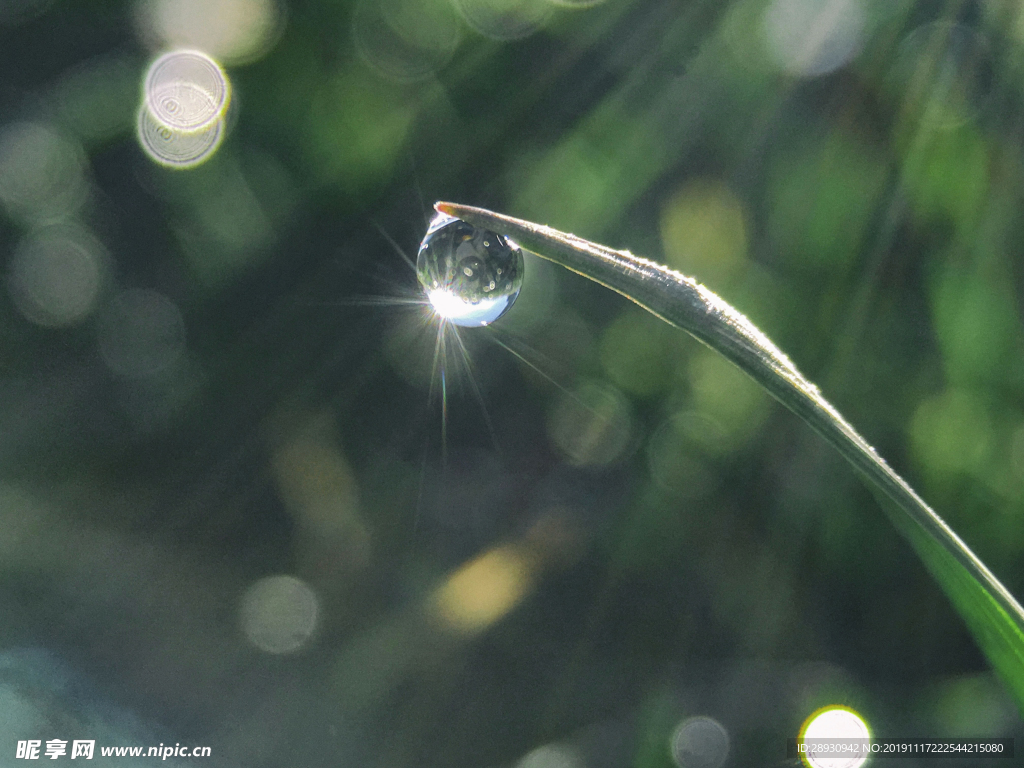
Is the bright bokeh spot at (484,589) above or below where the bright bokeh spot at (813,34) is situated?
below

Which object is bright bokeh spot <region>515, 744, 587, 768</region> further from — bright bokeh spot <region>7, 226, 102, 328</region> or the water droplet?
bright bokeh spot <region>7, 226, 102, 328</region>

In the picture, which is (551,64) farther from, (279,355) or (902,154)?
(279,355)

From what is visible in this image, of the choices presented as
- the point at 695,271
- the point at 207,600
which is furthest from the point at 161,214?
the point at 695,271

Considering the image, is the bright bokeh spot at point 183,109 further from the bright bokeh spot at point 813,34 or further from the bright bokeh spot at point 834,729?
the bright bokeh spot at point 834,729

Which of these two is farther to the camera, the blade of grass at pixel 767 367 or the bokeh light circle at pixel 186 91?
the bokeh light circle at pixel 186 91

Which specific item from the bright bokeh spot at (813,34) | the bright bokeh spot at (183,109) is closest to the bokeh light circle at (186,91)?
the bright bokeh spot at (183,109)

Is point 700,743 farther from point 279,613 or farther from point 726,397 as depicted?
point 279,613
